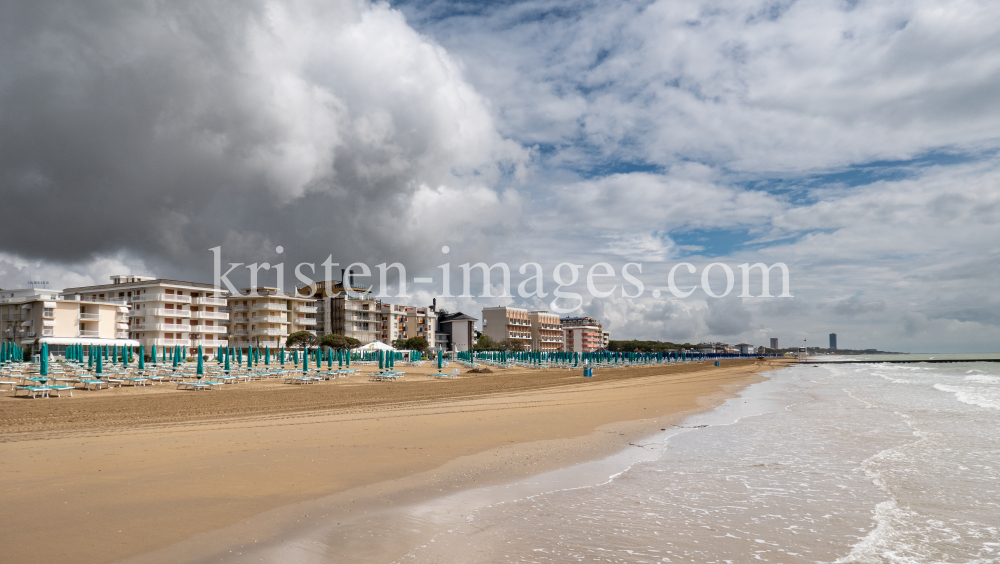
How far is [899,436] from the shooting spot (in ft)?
43.1

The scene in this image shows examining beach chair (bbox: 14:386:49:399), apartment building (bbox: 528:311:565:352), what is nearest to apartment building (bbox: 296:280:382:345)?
apartment building (bbox: 528:311:565:352)

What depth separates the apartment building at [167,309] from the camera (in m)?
64.4

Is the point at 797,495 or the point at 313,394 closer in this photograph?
the point at 797,495

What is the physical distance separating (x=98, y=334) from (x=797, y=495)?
227ft

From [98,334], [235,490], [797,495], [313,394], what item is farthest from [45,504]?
[98,334]

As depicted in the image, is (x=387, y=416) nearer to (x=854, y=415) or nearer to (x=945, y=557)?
(x=945, y=557)

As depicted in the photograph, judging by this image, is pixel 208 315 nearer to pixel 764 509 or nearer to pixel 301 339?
pixel 301 339

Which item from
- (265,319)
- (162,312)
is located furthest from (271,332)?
(162,312)

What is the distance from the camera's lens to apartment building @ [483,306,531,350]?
133625 mm

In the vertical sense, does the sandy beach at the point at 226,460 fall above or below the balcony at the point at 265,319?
below

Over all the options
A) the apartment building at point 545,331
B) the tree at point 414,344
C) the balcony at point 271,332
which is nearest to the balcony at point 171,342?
the balcony at point 271,332

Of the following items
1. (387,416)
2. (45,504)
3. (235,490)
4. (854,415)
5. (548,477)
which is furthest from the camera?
(854,415)

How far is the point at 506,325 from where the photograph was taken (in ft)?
438

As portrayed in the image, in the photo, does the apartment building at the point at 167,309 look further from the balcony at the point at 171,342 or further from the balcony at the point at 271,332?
the balcony at the point at 271,332
